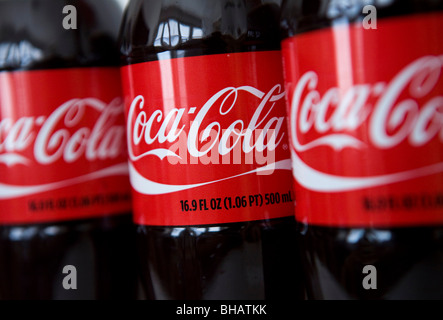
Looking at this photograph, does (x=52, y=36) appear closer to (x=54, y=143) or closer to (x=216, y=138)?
(x=54, y=143)

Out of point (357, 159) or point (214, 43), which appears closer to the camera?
point (357, 159)

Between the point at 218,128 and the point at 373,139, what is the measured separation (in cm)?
23

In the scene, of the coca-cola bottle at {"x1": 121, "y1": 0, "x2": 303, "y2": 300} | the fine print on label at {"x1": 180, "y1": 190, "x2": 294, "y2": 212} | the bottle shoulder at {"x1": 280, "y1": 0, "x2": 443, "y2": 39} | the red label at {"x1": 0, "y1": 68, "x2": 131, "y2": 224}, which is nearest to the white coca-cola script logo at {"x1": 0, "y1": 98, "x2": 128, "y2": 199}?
the red label at {"x1": 0, "y1": 68, "x2": 131, "y2": 224}

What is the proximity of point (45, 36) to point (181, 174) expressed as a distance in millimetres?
356

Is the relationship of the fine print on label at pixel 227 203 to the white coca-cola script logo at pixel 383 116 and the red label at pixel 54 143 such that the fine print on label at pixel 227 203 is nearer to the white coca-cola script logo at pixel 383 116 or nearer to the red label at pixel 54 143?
the white coca-cola script logo at pixel 383 116

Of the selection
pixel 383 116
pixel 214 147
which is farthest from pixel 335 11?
pixel 214 147

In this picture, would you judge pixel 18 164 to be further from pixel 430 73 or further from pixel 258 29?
pixel 430 73

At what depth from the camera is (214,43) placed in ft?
2.93

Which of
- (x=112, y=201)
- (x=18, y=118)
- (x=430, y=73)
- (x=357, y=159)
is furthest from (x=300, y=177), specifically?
(x=18, y=118)

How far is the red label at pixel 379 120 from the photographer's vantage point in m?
0.74

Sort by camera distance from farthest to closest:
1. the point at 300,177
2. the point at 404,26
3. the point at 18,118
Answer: the point at 18,118 < the point at 300,177 < the point at 404,26

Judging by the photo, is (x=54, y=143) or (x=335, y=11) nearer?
(x=335, y=11)

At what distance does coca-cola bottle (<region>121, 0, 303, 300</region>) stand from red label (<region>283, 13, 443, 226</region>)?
0.40 feet

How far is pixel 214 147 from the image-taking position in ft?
2.92
